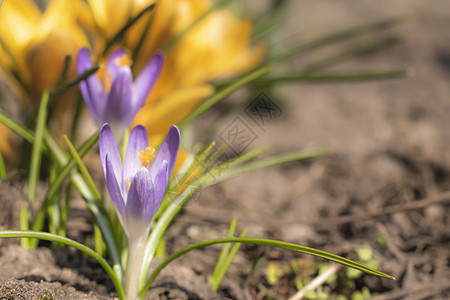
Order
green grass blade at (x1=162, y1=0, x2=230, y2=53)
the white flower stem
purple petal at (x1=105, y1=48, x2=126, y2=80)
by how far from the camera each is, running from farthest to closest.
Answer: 1. green grass blade at (x1=162, y1=0, x2=230, y2=53)
2. purple petal at (x1=105, y1=48, x2=126, y2=80)
3. the white flower stem

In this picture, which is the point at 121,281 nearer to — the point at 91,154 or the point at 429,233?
the point at 91,154

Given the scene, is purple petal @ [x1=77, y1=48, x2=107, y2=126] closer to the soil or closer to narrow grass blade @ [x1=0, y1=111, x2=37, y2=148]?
narrow grass blade @ [x1=0, y1=111, x2=37, y2=148]

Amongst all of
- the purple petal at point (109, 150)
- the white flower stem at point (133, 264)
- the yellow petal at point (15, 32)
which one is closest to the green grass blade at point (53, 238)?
the white flower stem at point (133, 264)

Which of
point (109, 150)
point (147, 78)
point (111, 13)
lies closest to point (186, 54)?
point (111, 13)

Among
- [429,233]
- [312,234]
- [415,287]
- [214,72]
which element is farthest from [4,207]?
[429,233]

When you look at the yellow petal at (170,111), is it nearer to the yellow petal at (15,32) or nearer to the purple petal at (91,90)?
the purple petal at (91,90)

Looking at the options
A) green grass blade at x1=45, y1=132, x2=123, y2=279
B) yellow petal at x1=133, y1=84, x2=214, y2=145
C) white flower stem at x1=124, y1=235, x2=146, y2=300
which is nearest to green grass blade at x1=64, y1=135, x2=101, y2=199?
green grass blade at x1=45, y1=132, x2=123, y2=279

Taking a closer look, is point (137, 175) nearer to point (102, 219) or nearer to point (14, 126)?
point (102, 219)
